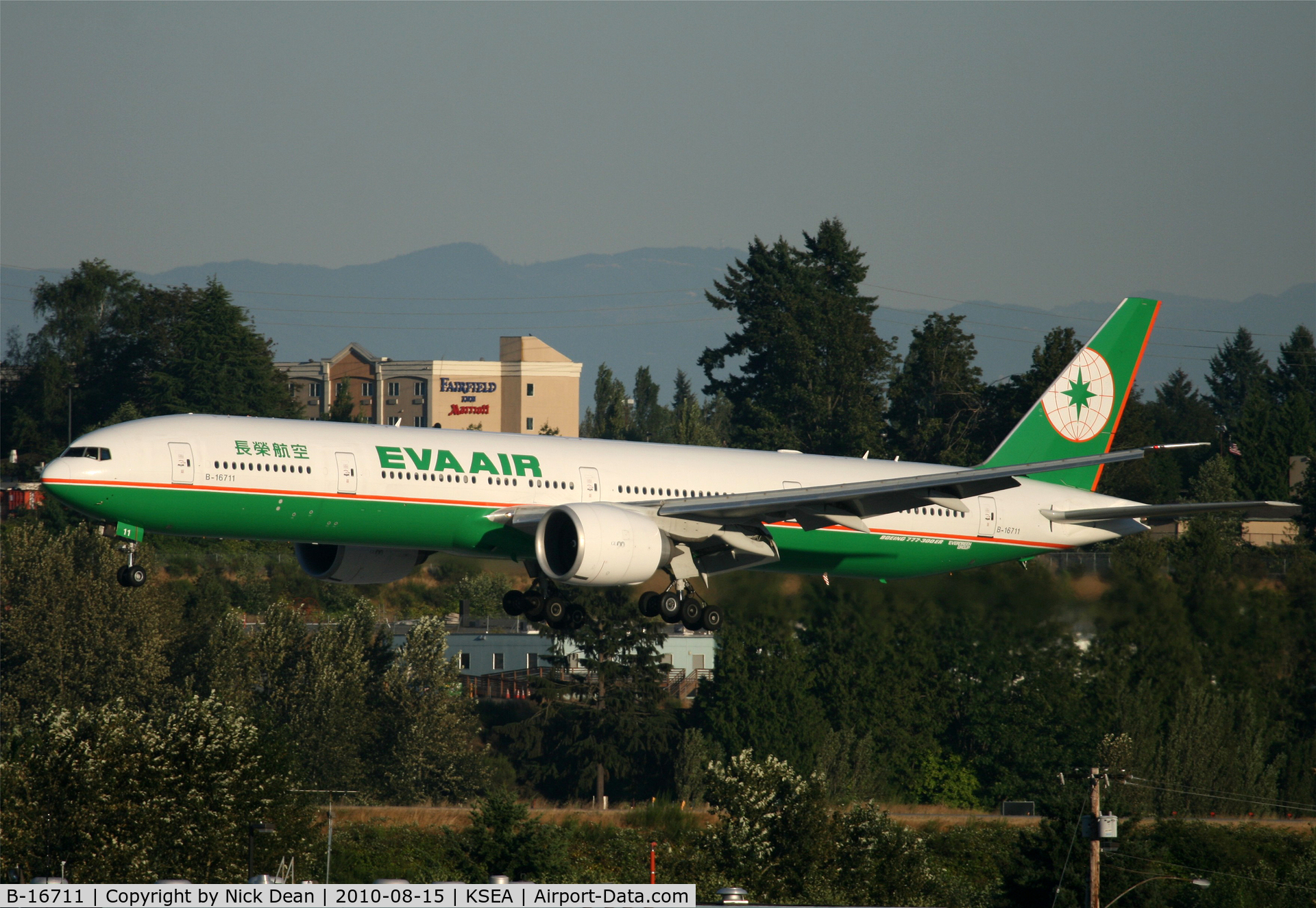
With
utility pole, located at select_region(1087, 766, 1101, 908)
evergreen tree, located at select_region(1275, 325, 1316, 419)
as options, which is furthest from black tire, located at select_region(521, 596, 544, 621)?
evergreen tree, located at select_region(1275, 325, 1316, 419)

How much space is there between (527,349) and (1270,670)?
144 m

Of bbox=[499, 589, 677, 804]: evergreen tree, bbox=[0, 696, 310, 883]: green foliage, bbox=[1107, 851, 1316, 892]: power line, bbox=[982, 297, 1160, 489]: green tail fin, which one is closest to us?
bbox=[982, 297, 1160, 489]: green tail fin

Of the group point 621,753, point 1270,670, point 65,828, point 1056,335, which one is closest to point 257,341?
point 621,753

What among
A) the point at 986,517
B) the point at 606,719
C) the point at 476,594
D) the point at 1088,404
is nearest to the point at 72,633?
the point at 476,594

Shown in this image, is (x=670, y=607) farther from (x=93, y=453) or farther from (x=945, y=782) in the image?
(x=945, y=782)

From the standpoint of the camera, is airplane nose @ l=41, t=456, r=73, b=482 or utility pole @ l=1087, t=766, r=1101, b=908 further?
utility pole @ l=1087, t=766, r=1101, b=908

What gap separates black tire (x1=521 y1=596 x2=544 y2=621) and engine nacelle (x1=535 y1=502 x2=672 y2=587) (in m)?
3.77

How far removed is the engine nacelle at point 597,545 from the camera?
126 ft

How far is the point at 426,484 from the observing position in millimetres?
39000

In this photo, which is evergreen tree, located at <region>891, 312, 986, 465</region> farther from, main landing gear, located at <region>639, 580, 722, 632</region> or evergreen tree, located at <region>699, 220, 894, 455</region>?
main landing gear, located at <region>639, 580, 722, 632</region>

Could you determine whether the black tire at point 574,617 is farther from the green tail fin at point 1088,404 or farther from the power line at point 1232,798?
the power line at point 1232,798

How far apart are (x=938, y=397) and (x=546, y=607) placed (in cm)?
8886

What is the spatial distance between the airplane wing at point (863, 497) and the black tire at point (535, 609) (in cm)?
455

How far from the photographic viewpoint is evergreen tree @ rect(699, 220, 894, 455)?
124 meters
